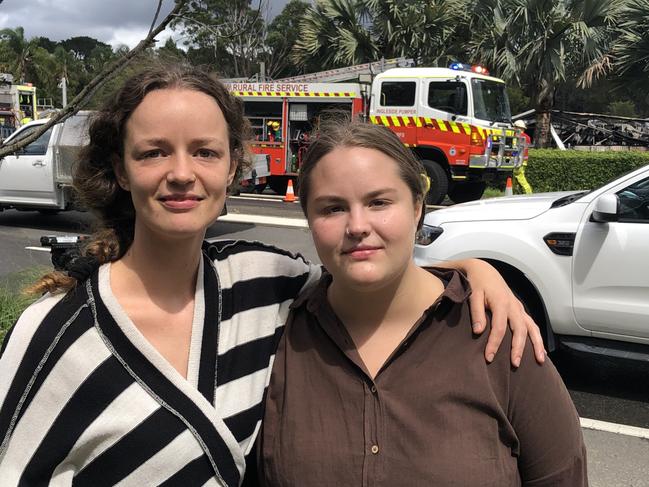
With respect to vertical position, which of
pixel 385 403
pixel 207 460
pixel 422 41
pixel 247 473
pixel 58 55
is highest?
pixel 58 55

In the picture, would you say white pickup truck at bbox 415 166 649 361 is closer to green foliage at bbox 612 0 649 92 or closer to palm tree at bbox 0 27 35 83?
green foliage at bbox 612 0 649 92

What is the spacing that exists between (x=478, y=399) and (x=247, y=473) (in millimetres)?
590

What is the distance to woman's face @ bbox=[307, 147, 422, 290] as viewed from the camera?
1.36m

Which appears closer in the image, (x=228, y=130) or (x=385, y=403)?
(x=385, y=403)

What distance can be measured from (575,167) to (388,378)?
1340 cm

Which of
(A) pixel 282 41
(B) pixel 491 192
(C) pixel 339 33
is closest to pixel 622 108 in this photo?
(A) pixel 282 41

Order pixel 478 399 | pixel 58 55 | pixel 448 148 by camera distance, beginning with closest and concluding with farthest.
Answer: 1. pixel 478 399
2. pixel 448 148
3. pixel 58 55

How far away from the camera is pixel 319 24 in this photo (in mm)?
18969

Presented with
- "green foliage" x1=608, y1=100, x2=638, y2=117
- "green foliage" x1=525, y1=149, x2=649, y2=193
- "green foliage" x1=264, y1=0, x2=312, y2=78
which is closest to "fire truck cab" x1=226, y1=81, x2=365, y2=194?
"green foliage" x1=525, y1=149, x2=649, y2=193

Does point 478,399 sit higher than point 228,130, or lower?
lower

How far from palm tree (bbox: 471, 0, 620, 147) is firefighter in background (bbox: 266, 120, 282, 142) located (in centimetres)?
587

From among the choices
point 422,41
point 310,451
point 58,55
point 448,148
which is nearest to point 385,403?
point 310,451

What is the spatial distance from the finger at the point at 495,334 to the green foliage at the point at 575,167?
12930 millimetres

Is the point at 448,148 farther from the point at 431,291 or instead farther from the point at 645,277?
the point at 431,291
